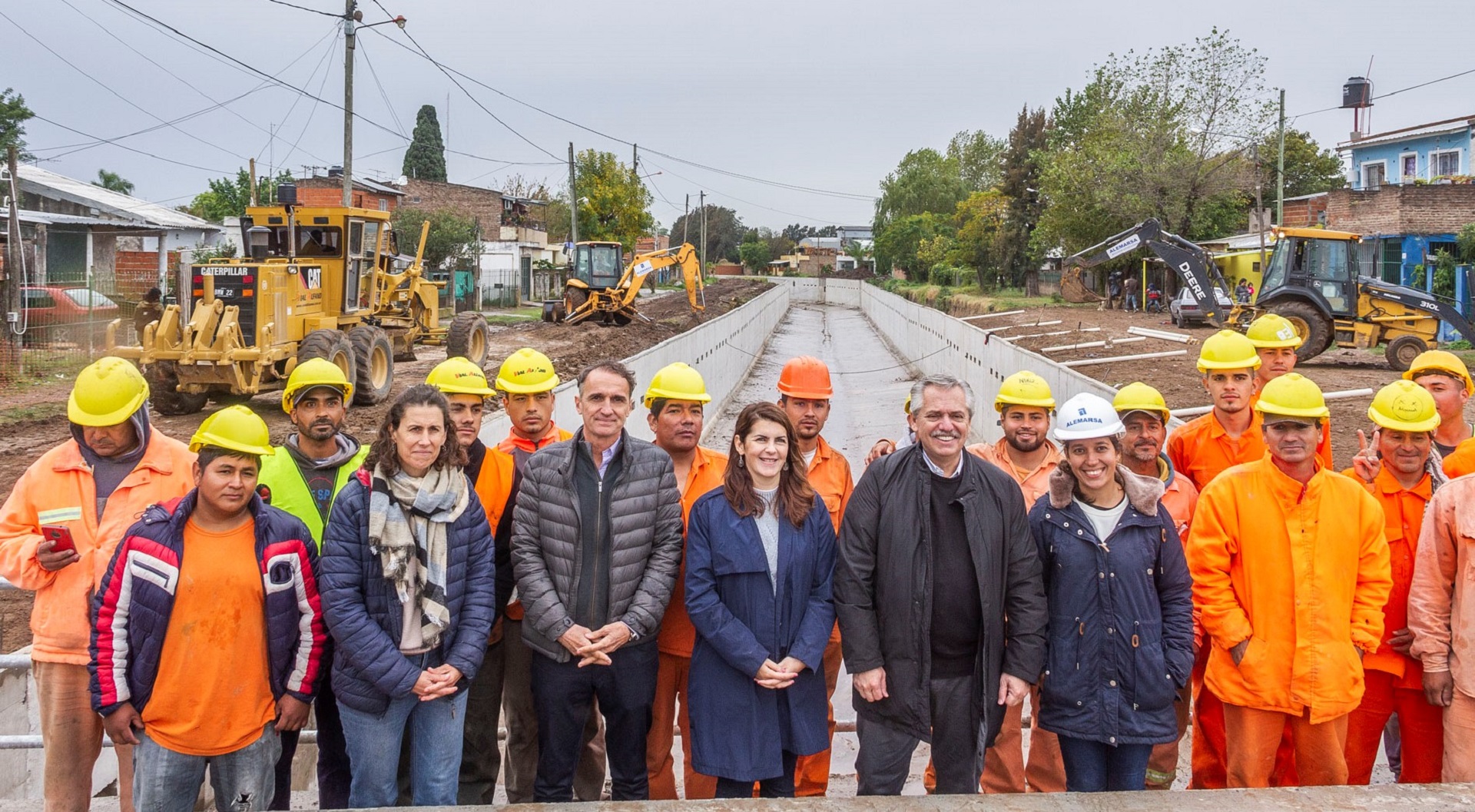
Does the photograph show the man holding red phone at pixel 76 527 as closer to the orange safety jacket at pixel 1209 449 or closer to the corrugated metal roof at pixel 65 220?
the orange safety jacket at pixel 1209 449

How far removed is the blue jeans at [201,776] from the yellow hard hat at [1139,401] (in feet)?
11.6

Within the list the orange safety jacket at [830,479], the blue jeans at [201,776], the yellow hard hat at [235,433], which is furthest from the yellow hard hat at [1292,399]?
the blue jeans at [201,776]

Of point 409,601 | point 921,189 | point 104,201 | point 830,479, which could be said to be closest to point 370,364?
point 830,479

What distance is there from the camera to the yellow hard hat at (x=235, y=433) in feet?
11.2

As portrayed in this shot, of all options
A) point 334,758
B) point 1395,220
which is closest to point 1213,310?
point 1395,220

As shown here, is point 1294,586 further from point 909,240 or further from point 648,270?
point 909,240

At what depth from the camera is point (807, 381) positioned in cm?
495

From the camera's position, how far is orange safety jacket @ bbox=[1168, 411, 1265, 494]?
508 cm

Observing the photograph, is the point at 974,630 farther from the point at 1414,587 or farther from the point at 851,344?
the point at 851,344

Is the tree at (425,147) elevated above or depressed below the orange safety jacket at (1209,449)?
above

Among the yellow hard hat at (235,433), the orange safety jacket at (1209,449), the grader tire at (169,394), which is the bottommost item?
the grader tire at (169,394)

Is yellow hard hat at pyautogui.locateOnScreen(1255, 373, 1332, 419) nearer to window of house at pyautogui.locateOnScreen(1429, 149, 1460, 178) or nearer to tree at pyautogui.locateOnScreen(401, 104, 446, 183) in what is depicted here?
window of house at pyautogui.locateOnScreen(1429, 149, 1460, 178)

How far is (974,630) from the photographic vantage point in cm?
376

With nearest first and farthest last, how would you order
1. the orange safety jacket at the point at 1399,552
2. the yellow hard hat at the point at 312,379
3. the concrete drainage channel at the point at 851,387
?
the concrete drainage channel at the point at 851,387 → the orange safety jacket at the point at 1399,552 → the yellow hard hat at the point at 312,379
